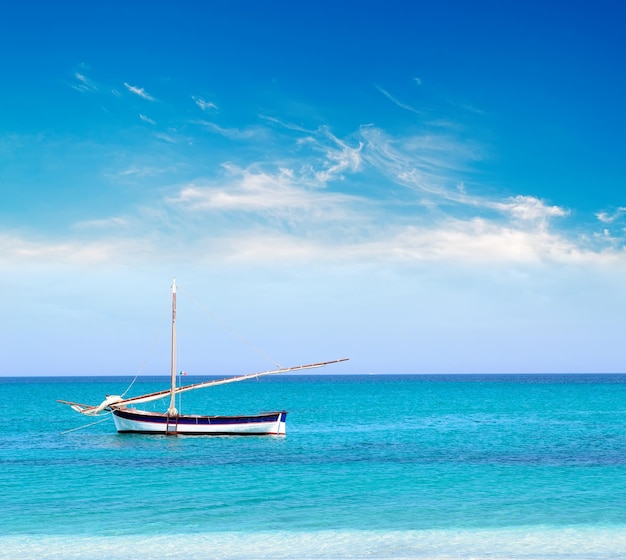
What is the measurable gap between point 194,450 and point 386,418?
36649 mm

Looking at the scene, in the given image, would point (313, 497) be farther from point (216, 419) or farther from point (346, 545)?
point (216, 419)

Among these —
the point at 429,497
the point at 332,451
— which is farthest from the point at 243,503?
the point at 332,451

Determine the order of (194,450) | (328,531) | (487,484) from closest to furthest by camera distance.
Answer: (328,531) < (487,484) < (194,450)

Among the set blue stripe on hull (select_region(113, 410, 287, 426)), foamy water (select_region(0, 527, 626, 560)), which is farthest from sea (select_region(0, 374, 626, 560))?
blue stripe on hull (select_region(113, 410, 287, 426))

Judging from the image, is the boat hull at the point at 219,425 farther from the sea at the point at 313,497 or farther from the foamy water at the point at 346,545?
the foamy water at the point at 346,545

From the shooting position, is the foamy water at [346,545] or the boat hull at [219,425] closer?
the foamy water at [346,545]

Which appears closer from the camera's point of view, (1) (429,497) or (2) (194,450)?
(1) (429,497)

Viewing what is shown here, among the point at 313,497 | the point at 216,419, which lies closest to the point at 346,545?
the point at 313,497

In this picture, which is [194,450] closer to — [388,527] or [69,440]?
[69,440]

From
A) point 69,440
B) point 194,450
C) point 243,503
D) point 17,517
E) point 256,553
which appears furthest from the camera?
point 69,440

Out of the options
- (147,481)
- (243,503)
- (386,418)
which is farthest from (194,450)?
(386,418)

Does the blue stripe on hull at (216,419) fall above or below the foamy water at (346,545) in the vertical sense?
above

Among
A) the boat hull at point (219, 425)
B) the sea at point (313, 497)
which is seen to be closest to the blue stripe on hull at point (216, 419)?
the boat hull at point (219, 425)

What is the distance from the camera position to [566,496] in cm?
2984
